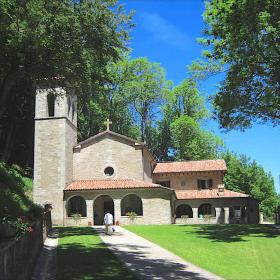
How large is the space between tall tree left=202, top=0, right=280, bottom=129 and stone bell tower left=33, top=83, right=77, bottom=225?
16792mm

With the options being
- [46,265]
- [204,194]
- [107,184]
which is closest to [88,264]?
[46,265]

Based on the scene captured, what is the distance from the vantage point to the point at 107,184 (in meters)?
37.2

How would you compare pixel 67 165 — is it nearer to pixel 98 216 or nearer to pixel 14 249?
pixel 98 216

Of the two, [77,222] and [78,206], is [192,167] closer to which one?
[78,206]

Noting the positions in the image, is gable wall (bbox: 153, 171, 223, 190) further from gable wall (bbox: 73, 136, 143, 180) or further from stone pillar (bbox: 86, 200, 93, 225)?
stone pillar (bbox: 86, 200, 93, 225)

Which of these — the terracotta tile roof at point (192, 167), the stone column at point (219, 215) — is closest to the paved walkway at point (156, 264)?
the stone column at point (219, 215)

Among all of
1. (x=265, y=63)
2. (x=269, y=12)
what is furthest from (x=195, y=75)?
(x=269, y=12)

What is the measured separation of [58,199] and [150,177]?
1307 centimetres

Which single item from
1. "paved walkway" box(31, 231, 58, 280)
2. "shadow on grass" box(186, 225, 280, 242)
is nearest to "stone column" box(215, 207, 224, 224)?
"shadow on grass" box(186, 225, 280, 242)

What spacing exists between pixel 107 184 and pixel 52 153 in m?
6.22

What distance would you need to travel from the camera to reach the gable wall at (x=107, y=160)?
39.3 metres

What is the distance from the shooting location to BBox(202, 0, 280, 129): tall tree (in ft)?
69.0

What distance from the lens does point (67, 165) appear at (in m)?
37.8

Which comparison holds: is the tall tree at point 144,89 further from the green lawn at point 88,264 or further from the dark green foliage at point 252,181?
the green lawn at point 88,264
